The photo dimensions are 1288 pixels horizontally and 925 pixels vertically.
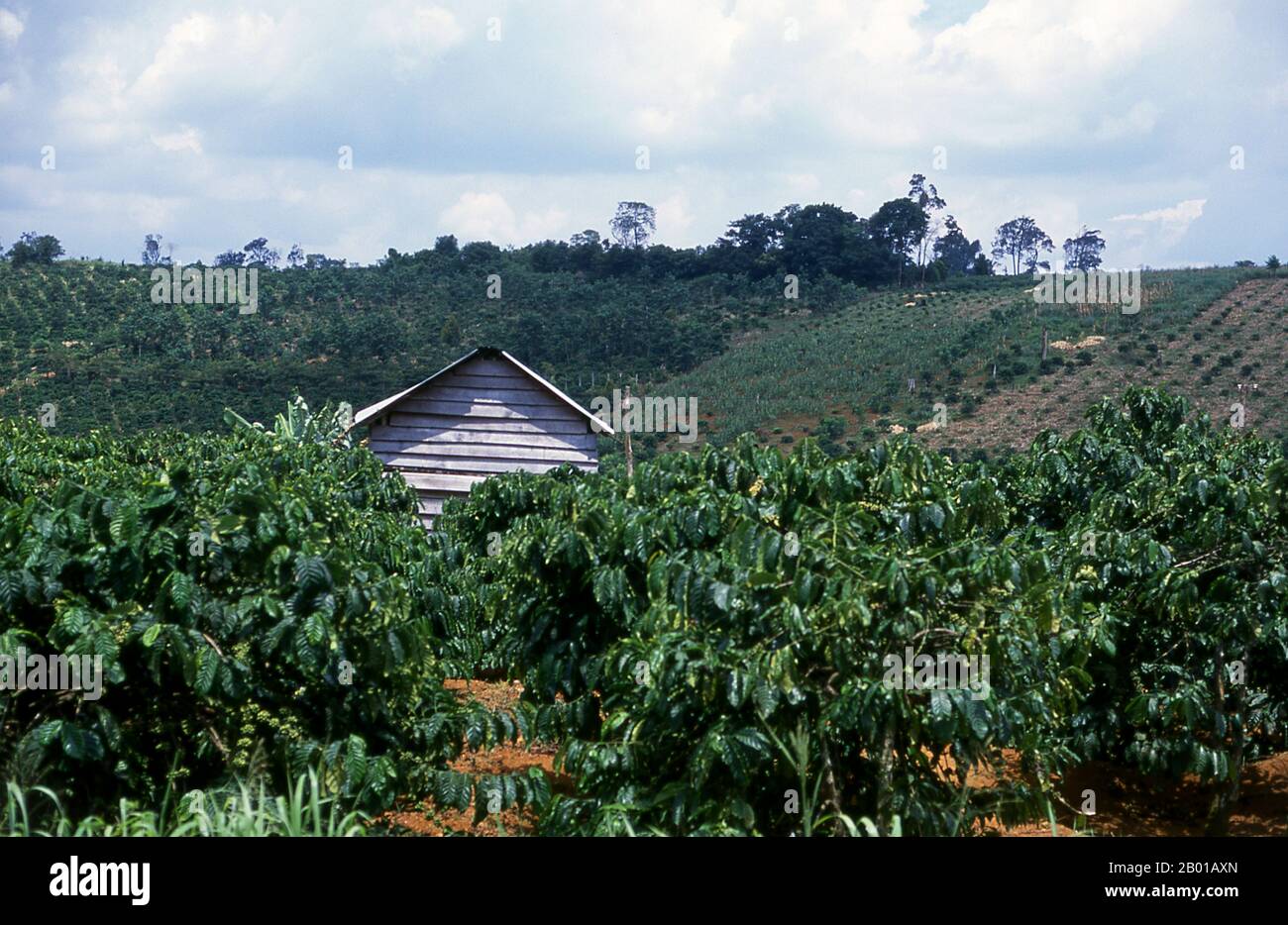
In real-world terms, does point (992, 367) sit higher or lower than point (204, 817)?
higher

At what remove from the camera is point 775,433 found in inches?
1679

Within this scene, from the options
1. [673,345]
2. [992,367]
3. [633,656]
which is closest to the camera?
[633,656]

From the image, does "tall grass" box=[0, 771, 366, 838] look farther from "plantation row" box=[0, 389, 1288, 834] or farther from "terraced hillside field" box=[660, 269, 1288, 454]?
"terraced hillside field" box=[660, 269, 1288, 454]

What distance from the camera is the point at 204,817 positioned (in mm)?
3672

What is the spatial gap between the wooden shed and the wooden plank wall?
14mm

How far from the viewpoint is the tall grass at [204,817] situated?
12.3 feet

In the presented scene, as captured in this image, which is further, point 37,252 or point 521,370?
point 37,252

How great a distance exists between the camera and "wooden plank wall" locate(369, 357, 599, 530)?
17.5 m

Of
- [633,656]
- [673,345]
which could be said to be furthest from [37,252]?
→ [633,656]

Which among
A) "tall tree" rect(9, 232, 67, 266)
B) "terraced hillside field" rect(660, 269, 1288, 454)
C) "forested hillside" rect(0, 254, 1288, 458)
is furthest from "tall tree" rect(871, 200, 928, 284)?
"tall tree" rect(9, 232, 67, 266)

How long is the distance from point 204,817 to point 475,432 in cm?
1410

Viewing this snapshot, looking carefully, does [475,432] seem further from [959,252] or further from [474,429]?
[959,252]

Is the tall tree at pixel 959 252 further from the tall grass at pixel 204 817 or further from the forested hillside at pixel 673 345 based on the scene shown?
the tall grass at pixel 204 817
